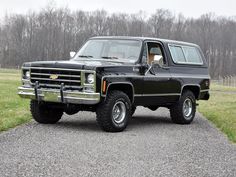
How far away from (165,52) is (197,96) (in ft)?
6.13

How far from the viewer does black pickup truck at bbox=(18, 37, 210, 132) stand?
33.3 feet

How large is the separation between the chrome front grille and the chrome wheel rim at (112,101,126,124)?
0.99 meters

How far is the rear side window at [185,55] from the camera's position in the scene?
13.0 m

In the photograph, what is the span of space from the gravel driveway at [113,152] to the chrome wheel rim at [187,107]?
141 cm

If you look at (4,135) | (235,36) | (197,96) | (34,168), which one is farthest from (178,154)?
(235,36)

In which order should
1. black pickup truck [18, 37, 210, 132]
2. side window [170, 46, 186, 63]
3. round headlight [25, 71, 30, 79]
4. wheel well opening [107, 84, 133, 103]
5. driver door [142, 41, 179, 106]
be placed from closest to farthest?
black pickup truck [18, 37, 210, 132] → wheel well opening [107, 84, 133, 103] → round headlight [25, 71, 30, 79] → driver door [142, 41, 179, 106] → side window [170, 46, 186, 63]

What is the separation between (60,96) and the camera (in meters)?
10.2

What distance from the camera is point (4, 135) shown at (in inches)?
368

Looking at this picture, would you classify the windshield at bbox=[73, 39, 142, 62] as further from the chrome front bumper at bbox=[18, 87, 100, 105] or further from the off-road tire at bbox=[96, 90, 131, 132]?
the chrome front bumper at bbox=[18, 87, 100, 105]

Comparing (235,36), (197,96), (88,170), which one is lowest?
(235,36)

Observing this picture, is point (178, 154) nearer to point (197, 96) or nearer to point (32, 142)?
point (32, 142)

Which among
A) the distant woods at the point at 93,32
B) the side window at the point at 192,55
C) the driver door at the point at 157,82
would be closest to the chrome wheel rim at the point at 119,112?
the driver door at the point at 157,82

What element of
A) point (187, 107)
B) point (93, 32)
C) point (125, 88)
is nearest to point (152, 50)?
point (125, 88)

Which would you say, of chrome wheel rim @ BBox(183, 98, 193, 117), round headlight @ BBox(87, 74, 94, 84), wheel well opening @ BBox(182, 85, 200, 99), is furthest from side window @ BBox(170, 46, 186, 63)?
round headlight @ BBox(87, 74, 94, 84)
